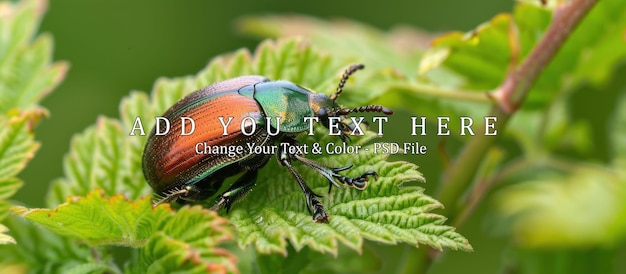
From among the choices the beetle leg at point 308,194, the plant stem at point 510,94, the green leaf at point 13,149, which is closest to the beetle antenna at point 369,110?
the beetle leg at point 308,194

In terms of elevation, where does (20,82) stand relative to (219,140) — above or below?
above

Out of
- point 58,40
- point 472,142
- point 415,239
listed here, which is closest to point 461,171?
point 472,142

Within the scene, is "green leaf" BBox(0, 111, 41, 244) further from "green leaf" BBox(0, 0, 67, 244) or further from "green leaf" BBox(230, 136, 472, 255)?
"green leaf" BBox(230, 136, 472, 255)

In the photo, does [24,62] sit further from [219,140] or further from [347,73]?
[347,73]

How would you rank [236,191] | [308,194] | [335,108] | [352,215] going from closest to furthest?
[352,215], [308,194], [236,191], [335,108]

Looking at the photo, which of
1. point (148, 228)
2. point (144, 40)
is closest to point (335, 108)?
point (148, 228)

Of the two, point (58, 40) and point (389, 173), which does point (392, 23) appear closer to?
point (58, 40)
